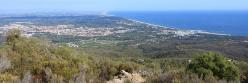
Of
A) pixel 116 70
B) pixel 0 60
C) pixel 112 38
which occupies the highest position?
pixel 0 60

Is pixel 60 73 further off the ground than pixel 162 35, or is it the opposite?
pixel 60 73

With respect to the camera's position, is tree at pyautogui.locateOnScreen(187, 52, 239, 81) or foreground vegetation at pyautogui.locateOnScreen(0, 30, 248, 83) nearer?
foreground vegetation at pyautogui.locateOnScreen(0, 30, 248, 83)

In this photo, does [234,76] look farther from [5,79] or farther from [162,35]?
[162,35]

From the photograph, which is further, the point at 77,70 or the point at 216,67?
the point at 216,67

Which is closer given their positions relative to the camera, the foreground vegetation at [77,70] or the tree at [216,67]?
the foreground vegetation at [77,70]

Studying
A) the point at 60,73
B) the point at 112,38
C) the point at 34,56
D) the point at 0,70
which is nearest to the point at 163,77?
the point at 60,73

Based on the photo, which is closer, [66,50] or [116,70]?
[116,70]

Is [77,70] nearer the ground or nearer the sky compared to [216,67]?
nearer the sky

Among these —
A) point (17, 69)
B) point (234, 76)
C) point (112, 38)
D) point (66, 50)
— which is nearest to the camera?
point (17, 69)

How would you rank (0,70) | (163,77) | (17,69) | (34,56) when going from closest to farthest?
1. (0,70)
2. (163,77)
3. (17,69)
4. (34,56)
